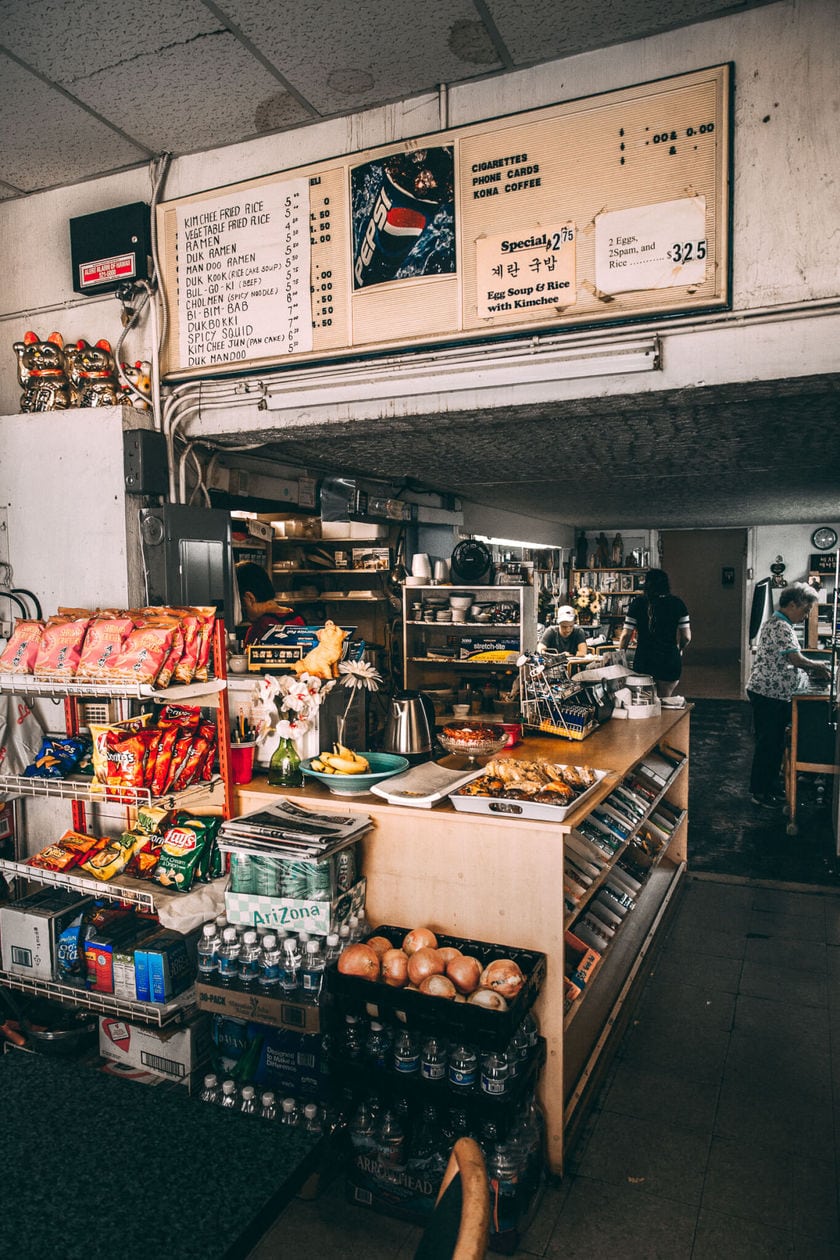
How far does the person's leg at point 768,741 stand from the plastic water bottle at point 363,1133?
492 cm

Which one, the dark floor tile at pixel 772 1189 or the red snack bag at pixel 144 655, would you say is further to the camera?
the red snack bag at pixel 144 655

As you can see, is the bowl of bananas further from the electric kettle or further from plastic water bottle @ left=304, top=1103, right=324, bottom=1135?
plastic water bottle @ left=304, top=1103, right=324, bottom=1135

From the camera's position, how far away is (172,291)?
3438 mm

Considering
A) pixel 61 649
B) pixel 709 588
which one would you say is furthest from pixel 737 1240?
pixel 709 588

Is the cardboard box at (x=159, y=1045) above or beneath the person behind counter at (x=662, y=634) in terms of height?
beneath

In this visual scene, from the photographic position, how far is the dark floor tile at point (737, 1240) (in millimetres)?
2188

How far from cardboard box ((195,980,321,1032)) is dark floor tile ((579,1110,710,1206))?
1.04m

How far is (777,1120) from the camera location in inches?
108

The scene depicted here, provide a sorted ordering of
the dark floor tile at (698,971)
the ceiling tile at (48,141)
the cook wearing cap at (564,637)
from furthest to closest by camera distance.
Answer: the cook wearing cap at (564,637)
the dark floor tile at (698,971)
the ceiling tile at (48,141)

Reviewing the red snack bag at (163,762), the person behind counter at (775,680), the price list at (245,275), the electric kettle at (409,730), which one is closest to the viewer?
the red snack bag at (163,762)

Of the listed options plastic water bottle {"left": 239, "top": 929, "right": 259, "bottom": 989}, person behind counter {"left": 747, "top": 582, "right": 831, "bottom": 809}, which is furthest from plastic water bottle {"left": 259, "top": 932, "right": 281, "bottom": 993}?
person behind counter {"left": 747, "top": 582, "right": 831, "bottom": 809}

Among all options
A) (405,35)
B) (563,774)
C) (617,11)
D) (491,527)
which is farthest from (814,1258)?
(491,527)

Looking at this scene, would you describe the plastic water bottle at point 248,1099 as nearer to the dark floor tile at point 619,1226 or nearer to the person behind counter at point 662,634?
the dark floor tile at point 619,1226

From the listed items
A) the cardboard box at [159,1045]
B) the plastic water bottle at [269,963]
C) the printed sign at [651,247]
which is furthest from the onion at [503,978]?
the printed sign at [651,247]
